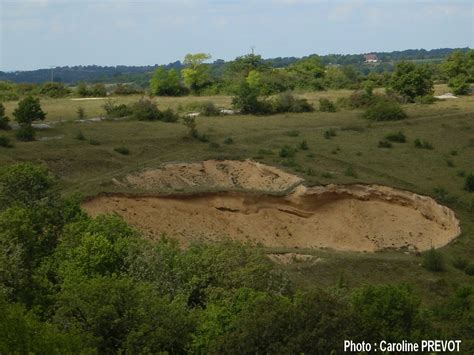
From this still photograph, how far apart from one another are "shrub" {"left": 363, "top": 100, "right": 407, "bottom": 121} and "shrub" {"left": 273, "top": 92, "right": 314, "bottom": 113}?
477cm

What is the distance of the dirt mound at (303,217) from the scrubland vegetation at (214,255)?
31.9 inches

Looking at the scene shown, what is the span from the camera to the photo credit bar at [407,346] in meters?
11.2

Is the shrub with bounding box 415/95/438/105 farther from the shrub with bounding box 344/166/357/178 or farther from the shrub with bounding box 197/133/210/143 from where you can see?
the shrub with bounding box 344/166/357/178

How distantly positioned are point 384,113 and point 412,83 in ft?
36.9

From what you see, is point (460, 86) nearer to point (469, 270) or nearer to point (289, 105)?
point (289, 105)

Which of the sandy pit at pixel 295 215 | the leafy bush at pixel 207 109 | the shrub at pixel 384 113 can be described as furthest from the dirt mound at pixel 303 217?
the leafy bush at pixel 207 109

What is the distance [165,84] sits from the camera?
59781 mm

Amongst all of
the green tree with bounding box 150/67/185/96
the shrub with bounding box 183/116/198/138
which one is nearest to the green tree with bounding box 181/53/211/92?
the green tree with bounding box 150/67/185/96

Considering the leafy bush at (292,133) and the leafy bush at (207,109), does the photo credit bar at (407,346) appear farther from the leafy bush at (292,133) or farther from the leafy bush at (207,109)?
the leafy bush at (207,109)

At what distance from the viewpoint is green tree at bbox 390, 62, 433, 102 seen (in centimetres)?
5403

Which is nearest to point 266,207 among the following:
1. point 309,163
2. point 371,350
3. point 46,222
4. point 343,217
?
point 343,217

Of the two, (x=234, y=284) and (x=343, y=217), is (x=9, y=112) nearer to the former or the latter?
(x=343, y=217)

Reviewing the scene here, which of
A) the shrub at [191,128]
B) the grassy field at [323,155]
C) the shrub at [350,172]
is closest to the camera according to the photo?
the grassy field at [323,155]

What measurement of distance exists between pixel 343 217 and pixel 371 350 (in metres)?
15.5
